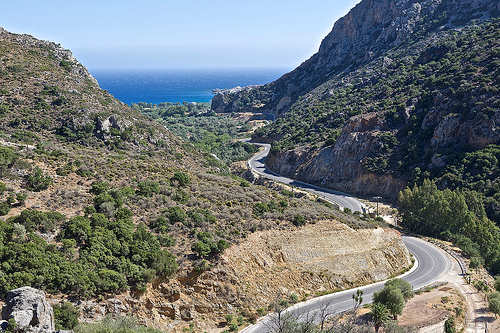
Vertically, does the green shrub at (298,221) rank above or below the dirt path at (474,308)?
above

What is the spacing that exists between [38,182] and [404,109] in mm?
60901

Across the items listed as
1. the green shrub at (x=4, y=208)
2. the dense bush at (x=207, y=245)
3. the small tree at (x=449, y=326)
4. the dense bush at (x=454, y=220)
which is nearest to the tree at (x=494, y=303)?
the small tree at (x=449, y=326)

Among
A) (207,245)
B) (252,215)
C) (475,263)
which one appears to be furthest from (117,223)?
Result: (475,263)

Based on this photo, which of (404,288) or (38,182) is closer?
(38,182)

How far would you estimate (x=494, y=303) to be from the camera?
27688mm

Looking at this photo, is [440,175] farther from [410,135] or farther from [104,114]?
[104,114]

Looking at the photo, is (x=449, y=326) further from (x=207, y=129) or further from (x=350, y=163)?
(x=207, y=129)

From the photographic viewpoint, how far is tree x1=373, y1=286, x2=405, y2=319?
2633 cm

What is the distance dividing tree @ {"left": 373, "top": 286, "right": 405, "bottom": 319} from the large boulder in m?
20.0

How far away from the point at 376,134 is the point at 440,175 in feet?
48.0

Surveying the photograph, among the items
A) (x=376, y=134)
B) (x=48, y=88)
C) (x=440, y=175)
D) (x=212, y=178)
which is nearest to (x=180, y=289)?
(x=212, y=178)

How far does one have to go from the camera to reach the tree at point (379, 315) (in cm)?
2506

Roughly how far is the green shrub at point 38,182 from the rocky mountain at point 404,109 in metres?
48.7

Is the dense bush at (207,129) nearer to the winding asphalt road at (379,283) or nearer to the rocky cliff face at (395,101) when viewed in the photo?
the rocky cliff face at (395,101)
